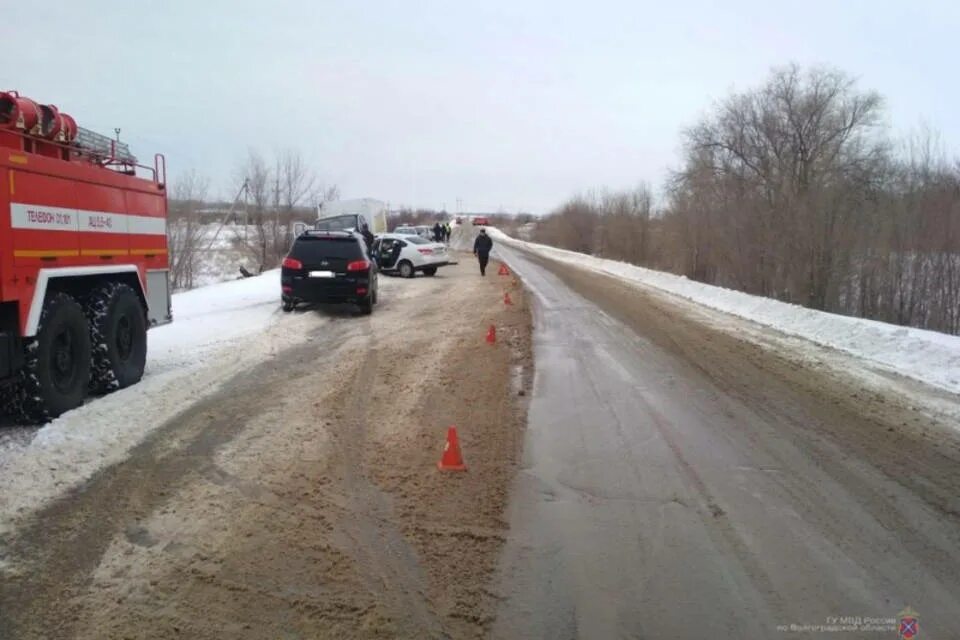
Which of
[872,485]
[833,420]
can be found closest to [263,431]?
[872,485]

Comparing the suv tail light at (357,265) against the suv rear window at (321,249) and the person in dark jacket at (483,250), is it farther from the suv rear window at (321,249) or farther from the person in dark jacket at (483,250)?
the person in dark jacket at (483,250)

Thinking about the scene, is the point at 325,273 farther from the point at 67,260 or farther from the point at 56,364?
the point at 56,364

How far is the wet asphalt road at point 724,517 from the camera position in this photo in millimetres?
3602

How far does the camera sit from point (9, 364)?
20.5 feet

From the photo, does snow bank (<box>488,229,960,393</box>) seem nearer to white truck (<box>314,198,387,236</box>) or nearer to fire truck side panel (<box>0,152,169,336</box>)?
fire truck side panel (<box>0,152,169,336</box>)

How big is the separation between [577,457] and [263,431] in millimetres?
2864

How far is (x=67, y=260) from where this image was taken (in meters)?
7.14

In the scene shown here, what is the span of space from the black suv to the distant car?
43.2 ft

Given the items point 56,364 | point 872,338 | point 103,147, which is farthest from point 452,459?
point 872,338

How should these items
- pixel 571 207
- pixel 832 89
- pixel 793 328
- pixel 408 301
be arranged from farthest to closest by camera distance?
pixel 571 207 < pixel 832 89 < pixel 408 301 < pixel 793 328

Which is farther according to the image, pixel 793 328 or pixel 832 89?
pixel 832 89

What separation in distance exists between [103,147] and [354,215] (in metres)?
25.1

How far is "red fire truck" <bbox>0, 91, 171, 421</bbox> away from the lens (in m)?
6.31

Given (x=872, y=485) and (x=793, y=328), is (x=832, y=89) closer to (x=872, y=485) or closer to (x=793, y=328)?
(x=793, y=328)
